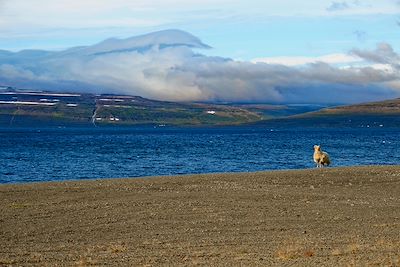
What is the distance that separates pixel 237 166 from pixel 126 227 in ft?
130

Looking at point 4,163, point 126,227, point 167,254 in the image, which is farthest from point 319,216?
point 4,163

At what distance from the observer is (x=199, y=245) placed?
689 inches

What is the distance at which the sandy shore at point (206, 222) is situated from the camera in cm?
1577

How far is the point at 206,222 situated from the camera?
850 inches

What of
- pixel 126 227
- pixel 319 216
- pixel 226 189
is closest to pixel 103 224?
pixel 126 227

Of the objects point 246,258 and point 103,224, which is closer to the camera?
point 246,258

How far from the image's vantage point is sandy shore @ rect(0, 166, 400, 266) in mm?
15773

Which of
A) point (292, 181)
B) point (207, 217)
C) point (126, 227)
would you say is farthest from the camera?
point (292, 181)

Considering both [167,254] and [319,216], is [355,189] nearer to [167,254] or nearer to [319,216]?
[319,216]

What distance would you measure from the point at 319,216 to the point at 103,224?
638 cm

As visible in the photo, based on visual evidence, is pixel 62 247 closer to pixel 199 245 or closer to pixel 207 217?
pixel 199 245

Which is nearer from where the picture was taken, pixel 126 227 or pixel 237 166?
pixel 126 227

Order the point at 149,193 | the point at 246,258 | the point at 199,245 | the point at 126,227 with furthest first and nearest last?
the point at 149,193, the point at 126,227, the point at 199,245, the point at 246,258

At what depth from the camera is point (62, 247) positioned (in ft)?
58.0
